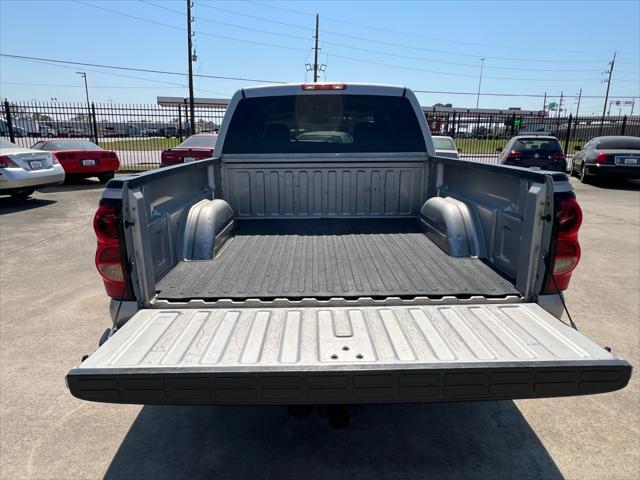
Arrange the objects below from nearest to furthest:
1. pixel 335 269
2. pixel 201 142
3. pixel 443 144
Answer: pixel 335 269 → pixel 443 144 → pixel 201 142

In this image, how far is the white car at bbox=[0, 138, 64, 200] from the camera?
10.1m

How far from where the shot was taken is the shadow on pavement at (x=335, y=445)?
253cm

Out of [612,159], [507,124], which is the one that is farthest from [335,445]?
[507,124]

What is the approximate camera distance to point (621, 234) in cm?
826

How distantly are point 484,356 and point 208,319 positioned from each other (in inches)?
54.8

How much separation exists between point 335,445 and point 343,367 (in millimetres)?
1193

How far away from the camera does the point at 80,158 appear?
44.4 ft

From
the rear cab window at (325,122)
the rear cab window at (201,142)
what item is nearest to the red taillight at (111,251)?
the rear cab window at (325,122)

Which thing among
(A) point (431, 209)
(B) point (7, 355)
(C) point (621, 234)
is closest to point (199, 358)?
(A) point (431, 209)

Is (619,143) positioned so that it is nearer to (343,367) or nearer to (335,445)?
(335,445)

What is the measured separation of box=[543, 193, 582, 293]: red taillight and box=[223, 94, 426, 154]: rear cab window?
82.8 inches

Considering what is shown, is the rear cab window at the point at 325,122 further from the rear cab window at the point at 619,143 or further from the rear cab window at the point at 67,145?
the rear cab window at the point at 619,143

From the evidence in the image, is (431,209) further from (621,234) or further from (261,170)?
(621,234)

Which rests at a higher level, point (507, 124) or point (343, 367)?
point (507, 124)
